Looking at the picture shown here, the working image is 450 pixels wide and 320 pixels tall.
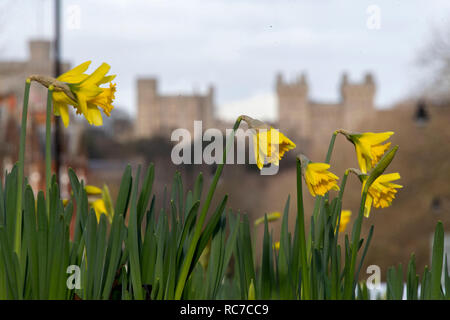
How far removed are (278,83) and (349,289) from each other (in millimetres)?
24703

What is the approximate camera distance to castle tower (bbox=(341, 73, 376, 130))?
17.1 metres

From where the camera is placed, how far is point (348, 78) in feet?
63.7

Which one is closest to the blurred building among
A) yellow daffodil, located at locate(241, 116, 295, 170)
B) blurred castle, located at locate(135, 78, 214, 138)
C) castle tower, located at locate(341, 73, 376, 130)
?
blurred castle, located at locate(135, 78, 214, 138)

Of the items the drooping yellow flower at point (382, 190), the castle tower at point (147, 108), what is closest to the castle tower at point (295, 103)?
the castle tower at point (147, 108)

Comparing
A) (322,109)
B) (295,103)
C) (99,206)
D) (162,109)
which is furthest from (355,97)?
(99,206)

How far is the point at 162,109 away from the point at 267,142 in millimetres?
19530

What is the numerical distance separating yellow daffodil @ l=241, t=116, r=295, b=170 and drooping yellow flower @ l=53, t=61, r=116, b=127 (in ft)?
0.46

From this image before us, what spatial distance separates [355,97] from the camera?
17766 mm

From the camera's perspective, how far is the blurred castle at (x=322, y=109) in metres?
17.5

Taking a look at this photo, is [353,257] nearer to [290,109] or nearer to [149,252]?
[149,252]

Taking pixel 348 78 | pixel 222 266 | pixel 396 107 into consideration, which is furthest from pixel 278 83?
pixel 222 266
